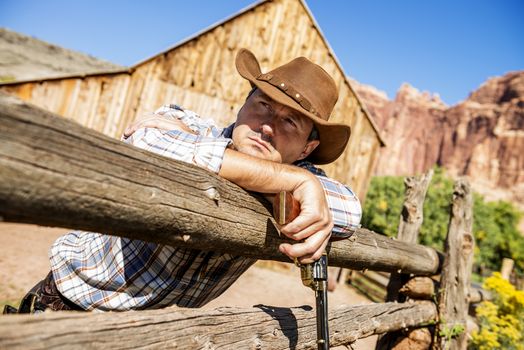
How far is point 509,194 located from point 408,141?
2440 centimetres

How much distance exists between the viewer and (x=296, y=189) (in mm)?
1435

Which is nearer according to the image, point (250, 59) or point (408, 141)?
point (250, 59)

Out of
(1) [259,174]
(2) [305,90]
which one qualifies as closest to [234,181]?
(1) [259,174]

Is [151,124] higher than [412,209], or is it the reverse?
[412,209]

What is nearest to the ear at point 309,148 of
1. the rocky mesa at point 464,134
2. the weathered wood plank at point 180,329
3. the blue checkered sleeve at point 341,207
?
the blue checkered sleeve at point 341,207

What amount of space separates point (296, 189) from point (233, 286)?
6156 mm

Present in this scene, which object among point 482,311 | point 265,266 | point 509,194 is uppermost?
point 509,194

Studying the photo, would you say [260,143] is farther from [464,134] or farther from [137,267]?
[464,134]

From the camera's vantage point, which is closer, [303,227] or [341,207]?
[303,227]

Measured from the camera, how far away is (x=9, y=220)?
36.1 inches

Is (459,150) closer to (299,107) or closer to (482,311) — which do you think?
(482,311)

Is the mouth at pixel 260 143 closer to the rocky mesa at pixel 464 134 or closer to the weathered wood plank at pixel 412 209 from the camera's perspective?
the weathered wood plank at pixel 412 209

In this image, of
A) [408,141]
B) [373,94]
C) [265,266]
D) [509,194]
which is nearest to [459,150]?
[408,141]

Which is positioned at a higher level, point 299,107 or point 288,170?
point 299,107
